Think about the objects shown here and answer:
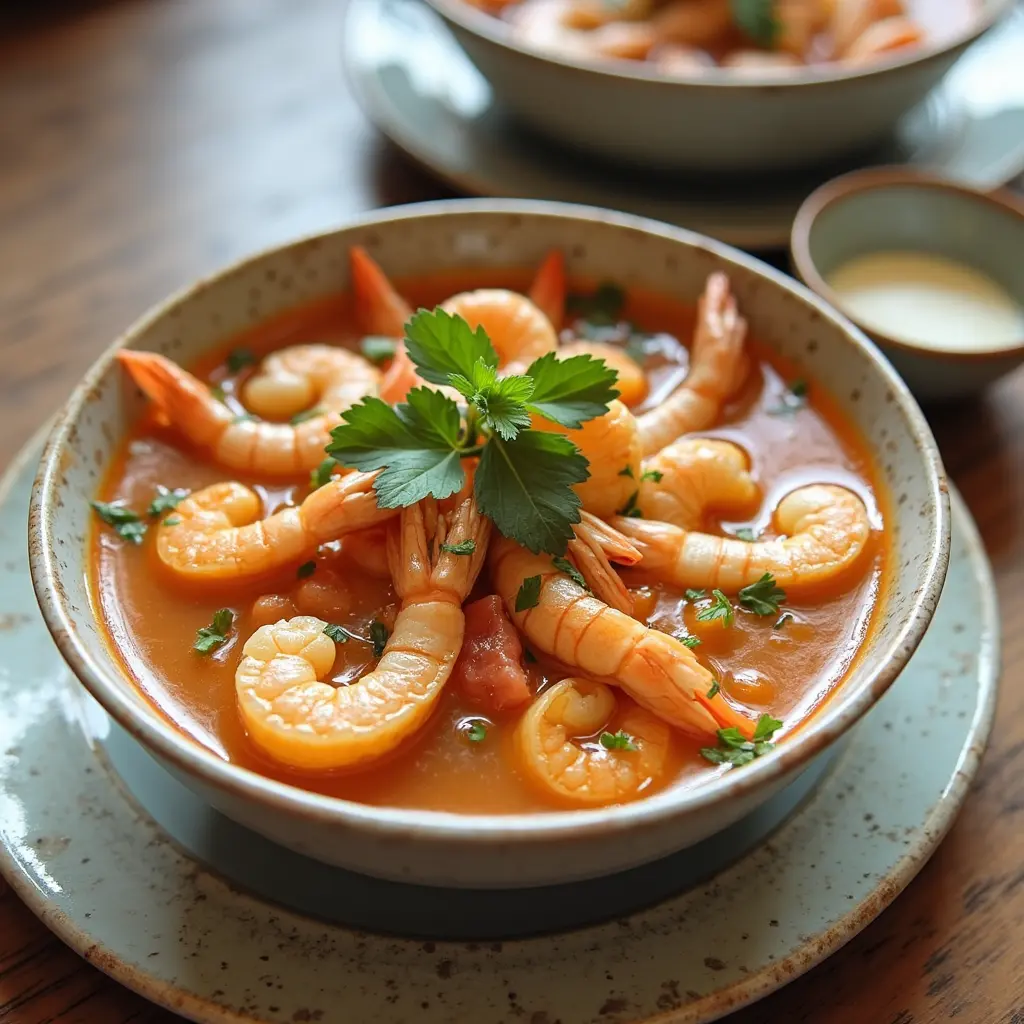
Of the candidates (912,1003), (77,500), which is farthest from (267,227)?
(912,1003)

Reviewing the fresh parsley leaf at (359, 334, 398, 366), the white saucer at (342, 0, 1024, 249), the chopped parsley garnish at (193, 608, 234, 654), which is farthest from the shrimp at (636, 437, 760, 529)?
the white saucer at (342, 0, 1024, 249)

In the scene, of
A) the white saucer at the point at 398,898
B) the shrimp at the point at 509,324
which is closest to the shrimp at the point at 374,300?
the shrimp at the point at 509,324

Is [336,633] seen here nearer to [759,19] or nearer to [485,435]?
[485,435]

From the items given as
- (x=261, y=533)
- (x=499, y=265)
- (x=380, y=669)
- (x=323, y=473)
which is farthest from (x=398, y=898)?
(x=499, y=265)

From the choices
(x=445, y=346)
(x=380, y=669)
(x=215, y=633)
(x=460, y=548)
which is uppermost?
(x=445, y=346)

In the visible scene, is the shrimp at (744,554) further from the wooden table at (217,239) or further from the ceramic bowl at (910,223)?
the ceramic bowl at (910,223)
